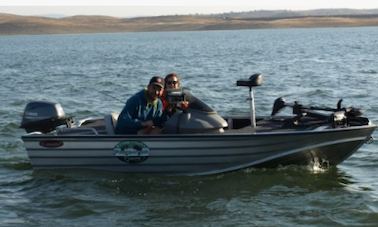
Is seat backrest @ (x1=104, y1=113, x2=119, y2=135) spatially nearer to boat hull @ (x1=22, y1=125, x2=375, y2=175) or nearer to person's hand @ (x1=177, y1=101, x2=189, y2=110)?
boat hull @ (x1=22, y1=125, x2=375, y2=175)

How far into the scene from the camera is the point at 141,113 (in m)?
10.7

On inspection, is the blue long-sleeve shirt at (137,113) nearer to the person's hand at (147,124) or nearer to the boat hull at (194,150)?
the person's hand at (147,124)

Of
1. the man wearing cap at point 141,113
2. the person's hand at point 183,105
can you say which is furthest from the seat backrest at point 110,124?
the person's hand at point 183,105

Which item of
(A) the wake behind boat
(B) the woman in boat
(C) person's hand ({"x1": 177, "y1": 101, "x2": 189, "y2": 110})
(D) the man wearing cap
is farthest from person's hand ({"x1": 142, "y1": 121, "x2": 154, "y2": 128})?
(C) person's hand ({"x1": 177, "y1": 101, "x2": 189, "y2": 110})

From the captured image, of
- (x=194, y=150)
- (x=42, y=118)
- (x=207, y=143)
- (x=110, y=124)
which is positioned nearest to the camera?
(x=207, y=143)

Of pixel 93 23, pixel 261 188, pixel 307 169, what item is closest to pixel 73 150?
pixel 261 188

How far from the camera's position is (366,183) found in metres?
10.8

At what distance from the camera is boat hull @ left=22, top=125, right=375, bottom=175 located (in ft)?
33.9

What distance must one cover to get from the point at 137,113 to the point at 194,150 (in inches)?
41.2

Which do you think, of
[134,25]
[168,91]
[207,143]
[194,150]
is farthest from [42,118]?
[134,25]

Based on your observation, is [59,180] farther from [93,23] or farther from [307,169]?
[93,23]

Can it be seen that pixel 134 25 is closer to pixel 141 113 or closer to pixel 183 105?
pixel 141 113

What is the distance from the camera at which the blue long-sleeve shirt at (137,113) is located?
34.7 feet

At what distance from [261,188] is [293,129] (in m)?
1.04
